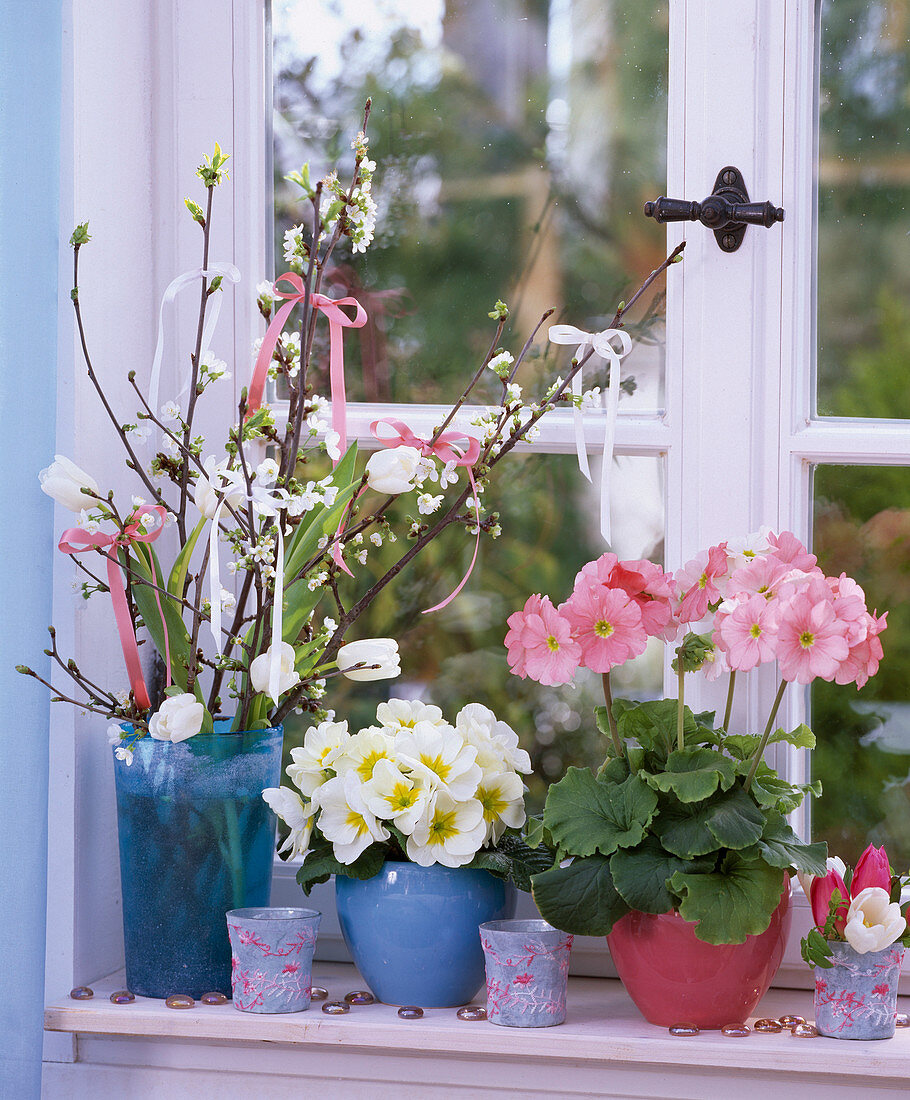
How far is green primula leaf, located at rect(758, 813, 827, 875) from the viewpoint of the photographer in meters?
0.97

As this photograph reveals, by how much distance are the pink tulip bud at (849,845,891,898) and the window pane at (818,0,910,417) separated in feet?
1.55

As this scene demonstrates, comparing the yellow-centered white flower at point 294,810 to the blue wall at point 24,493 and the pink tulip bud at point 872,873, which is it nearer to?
the blue wall at point 24,493

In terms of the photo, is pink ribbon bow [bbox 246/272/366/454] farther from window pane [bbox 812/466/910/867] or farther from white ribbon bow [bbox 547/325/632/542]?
window pane [bbox 812/466/910/867]

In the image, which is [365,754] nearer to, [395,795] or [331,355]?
[395,795]

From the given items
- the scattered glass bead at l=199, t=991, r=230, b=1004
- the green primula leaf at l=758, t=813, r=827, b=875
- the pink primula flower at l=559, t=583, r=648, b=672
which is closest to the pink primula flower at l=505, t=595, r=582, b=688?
the pink primula flower at l=559, t=583, r=648, b=672

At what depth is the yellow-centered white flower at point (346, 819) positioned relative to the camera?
1.05 meters

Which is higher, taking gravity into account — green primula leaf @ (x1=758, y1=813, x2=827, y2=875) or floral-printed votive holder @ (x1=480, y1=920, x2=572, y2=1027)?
green primula leaf @ (x1=758, y1=813, x2=827, y2=875)

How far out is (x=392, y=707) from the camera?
45.3 inches

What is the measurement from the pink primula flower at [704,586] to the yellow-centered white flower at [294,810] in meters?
0.41

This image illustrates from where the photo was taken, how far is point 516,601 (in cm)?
130

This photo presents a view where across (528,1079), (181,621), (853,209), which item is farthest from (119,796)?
(853,209)

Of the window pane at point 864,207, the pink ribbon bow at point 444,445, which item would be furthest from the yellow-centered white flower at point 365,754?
the window pane at point 864,207

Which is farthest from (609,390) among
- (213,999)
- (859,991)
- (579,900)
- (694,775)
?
(213,999)

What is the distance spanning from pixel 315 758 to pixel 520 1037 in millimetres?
319
